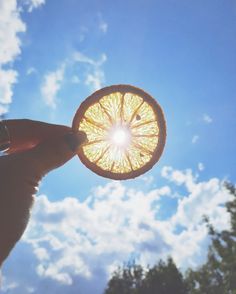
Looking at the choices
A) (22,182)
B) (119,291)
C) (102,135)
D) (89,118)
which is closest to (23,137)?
(22,182)

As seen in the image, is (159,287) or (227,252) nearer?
(227,252)

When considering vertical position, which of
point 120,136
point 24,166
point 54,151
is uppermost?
point 120,136

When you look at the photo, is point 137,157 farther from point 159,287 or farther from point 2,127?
point 159,287

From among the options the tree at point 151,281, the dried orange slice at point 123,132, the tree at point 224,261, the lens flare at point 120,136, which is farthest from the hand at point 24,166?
the tree at point 151,281

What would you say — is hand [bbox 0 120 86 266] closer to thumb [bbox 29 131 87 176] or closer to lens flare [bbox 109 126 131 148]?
thumb [bbox 29 131 87 176]

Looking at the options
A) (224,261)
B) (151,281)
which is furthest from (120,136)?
(151,281)

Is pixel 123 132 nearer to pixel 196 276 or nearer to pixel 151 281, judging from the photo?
pixel 196 276
